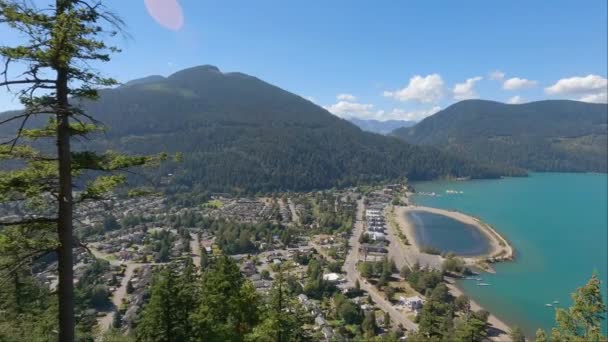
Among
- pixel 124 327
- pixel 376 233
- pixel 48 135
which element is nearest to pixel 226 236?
pixel 376 233

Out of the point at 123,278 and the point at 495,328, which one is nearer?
the point at 495,328

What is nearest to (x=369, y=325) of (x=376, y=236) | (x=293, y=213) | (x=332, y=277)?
(x=332, y=277)

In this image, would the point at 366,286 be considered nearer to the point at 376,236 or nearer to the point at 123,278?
the point at 376,236

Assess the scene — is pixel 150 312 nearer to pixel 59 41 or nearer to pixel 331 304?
→ pixel 59 41

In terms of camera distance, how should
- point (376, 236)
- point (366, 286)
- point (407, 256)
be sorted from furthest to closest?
point (376, 236) < point (407, 256) < point (366, 286)

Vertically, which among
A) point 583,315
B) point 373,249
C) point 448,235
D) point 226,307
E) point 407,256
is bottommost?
point 407,256

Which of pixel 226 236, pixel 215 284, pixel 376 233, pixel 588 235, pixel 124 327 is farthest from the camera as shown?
pixel 588 235

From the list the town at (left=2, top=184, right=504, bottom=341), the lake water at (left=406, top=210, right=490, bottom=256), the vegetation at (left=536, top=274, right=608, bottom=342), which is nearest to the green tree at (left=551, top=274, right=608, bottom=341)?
the vegetation at (left=536, top=274, right=608, bottom=342)
